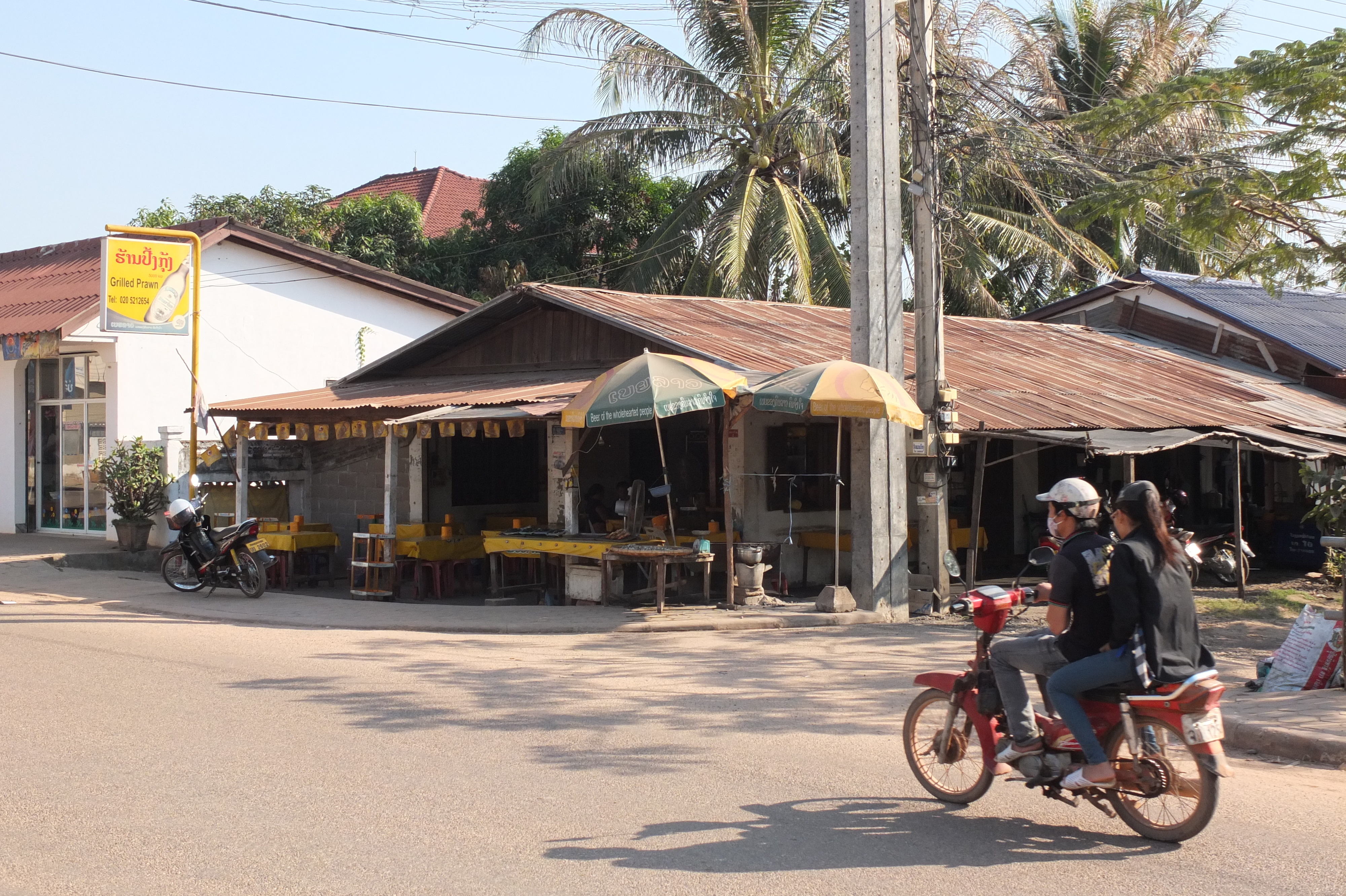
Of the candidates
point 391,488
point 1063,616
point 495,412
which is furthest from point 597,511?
point 1063,616

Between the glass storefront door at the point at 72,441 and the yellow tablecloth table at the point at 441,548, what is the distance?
8.03 metres

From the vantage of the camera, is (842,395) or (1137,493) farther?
(842,395)

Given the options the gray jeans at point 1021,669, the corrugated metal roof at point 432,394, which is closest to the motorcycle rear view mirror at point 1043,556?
the gray jeans at point 1021,669

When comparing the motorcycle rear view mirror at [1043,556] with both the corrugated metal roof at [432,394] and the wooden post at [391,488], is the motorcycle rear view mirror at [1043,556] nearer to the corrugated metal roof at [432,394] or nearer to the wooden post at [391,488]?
the corrugated metal roof at [432,394]

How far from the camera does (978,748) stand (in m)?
6.04

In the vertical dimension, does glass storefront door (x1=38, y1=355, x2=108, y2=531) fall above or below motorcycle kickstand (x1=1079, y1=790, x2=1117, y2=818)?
above

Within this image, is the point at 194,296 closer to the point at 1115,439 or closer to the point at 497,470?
the point at 497,470

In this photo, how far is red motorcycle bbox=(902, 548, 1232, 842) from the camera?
516cm

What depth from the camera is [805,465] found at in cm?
1630

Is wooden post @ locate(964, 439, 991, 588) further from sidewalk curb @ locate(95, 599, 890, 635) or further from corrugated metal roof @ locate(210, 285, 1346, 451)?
sidewalk curb @ locate(95, 599, 890, 635)

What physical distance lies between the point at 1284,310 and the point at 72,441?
75.8 ft

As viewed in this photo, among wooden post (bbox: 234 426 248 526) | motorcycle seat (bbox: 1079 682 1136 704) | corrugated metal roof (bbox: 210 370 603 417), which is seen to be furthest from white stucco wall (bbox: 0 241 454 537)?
motorcycle seat (bbox: 1079 682 1136 704)

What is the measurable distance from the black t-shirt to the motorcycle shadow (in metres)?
0.84

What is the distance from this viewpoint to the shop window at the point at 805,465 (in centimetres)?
1598
